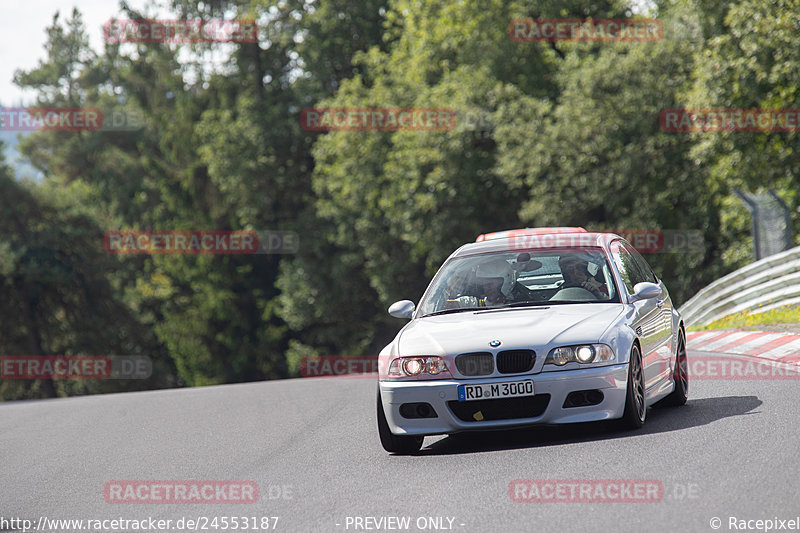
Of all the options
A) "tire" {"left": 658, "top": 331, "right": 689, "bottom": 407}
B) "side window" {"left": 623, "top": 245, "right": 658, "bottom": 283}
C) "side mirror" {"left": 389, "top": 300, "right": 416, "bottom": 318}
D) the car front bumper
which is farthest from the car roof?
the car front bumper

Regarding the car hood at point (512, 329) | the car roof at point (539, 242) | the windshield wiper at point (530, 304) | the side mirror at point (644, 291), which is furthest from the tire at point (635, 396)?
the car roof at point (539, 242)

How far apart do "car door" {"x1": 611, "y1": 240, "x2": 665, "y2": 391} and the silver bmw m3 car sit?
2cm

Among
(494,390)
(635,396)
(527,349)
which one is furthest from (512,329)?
(635,396)

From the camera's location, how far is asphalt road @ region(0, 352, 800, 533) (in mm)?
6180

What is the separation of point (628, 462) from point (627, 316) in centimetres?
168

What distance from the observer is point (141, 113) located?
60594 mm

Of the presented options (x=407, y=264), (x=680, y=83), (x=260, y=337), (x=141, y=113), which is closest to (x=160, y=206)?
(x=141, y=113)

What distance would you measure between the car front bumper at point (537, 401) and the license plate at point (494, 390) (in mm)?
28

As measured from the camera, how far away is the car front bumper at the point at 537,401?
811 centimetres

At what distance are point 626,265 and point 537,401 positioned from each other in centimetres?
223

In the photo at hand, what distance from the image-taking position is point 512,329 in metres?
8.35

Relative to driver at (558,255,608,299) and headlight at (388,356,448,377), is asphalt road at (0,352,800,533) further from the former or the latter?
driver at (558,255,608,299)

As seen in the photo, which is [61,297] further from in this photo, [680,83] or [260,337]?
[680,83]

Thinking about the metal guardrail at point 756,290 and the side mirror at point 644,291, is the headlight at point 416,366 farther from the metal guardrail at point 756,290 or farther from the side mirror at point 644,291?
the metal guardrail at point 756,290
